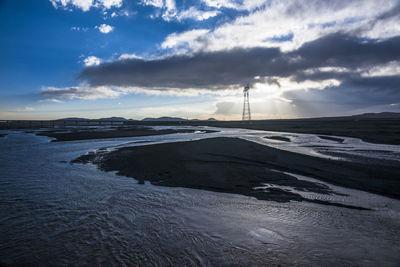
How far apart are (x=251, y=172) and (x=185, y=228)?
652cm

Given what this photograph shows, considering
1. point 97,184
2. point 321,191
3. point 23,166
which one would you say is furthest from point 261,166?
point 23,166

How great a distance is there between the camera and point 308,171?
38.7 feet

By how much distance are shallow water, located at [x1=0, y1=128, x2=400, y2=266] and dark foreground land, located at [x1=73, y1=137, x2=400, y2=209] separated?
89 cm

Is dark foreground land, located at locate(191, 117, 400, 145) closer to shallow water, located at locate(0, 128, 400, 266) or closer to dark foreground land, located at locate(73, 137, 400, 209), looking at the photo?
dark foreground land, located at locate(73, 137, 400, 209)

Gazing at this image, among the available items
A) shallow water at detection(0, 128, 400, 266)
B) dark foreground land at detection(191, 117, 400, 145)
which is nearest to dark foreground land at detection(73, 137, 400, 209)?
shallow water at detection(0, 128, 400, 266)

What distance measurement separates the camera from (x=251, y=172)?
11469 mm

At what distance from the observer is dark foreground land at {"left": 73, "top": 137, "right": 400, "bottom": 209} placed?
9.14m

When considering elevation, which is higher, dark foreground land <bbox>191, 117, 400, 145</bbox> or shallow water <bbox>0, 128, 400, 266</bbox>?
dark foreground land <bbox>191, 117, 400, 145</bbox>

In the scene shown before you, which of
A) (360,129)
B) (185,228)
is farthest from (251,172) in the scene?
(360,129)

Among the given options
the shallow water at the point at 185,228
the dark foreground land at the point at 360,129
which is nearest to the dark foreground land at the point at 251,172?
the shallow water at the point at 185,228

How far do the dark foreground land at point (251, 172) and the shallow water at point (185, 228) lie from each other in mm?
886

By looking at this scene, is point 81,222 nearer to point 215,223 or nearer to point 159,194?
point 159,194

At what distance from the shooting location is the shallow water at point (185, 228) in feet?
15.3

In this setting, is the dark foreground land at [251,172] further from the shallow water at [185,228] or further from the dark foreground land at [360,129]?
the dark foreground land at [360,129]
